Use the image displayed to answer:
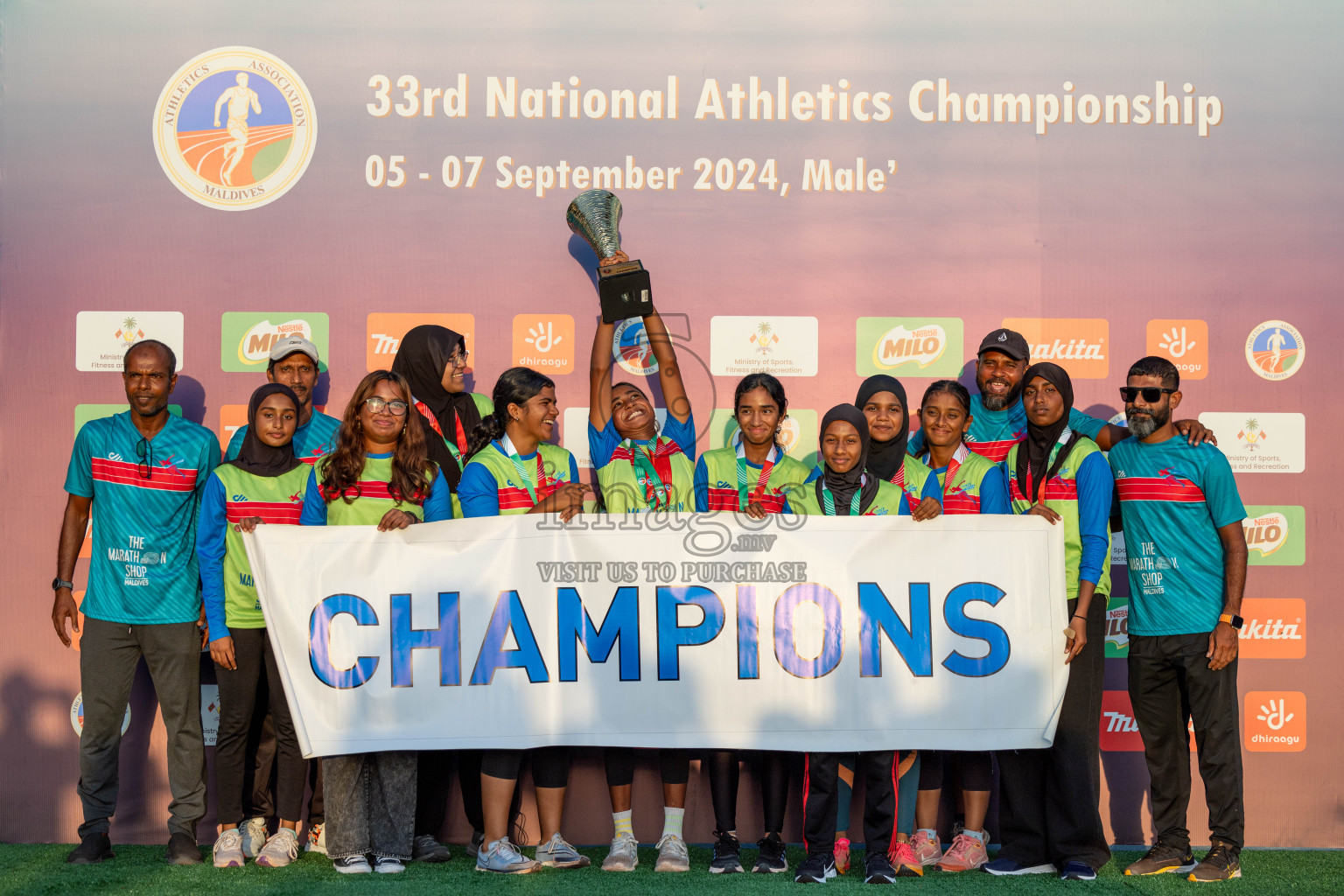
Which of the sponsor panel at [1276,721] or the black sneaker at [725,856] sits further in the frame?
the sponsor panel at [1276,721]

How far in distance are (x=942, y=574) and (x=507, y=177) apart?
8.60ft

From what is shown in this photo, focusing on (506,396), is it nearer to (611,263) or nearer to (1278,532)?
(611,263)

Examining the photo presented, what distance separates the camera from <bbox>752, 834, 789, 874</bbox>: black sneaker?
3.87m

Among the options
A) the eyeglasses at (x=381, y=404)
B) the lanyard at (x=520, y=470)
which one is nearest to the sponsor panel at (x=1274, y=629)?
the lanyard at (x=520, y=470)

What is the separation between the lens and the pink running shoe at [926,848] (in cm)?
392

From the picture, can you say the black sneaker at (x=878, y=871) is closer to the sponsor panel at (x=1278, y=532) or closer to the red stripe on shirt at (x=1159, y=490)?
the red stripe on shirt at (x=1159, y=490)

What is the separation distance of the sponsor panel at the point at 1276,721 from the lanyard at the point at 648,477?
2.83m

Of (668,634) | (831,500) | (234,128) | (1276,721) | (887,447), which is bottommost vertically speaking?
(1276,721)

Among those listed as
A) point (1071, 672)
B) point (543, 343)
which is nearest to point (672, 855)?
point (1071, 672)

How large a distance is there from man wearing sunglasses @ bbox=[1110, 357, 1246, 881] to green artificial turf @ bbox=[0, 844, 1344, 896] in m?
0.21

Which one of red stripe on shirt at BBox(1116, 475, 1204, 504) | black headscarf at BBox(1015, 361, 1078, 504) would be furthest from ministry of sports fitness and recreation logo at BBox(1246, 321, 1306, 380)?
black headscarf at BBox(1015, 361, 1078, 504)

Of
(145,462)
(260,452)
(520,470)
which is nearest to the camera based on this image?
(520,470)

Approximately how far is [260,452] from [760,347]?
2171mm

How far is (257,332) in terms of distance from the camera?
4.65m
